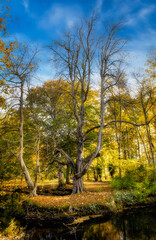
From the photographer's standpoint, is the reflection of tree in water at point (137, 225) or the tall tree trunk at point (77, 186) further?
the tall tree trunk at point (77, 186)

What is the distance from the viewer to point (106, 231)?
760 centimetres

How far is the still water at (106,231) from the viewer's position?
7.03 metres

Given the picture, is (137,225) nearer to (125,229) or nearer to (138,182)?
(125,229)

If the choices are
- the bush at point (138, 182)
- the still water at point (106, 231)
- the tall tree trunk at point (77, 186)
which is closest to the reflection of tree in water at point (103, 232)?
the still water at point (106, 231)

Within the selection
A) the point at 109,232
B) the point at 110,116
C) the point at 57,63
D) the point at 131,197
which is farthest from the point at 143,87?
the point at 109,232

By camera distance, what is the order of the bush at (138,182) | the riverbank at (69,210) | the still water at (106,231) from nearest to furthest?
the still water at (106,231) → the riverbank at (69,210) → the bush at (138,182)

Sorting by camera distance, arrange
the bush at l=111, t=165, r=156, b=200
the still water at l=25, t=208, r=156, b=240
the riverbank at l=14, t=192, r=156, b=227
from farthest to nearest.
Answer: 1. the bush at l=111, t=165, r=156, b=200
2. the riverbank at l=14, t=192, r=156, b=227
3. the still water at l=25, t=208, r=156, b=240

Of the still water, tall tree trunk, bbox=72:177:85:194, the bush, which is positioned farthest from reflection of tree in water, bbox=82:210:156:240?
tall tree trunk, bbox=72:177:85:194

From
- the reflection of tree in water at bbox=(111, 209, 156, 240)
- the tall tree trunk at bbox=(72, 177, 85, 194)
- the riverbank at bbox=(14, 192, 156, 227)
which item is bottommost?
the reflection of tree in water at bbox=(111, 209, 156, 240)

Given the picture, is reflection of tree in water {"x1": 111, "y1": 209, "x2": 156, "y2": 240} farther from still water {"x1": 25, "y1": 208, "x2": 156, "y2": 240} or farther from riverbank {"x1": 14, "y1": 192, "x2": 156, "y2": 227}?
riverbank {"x1": 14, "y1": 192, "x2": 156, "y2": 227}

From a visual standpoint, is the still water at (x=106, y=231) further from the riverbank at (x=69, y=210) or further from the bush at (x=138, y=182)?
the bush at (x=138, y=182)

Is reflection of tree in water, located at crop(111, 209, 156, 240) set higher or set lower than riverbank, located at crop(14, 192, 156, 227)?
lower

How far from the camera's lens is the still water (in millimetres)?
7027

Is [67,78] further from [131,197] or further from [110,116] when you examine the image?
[131,197]
